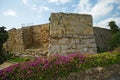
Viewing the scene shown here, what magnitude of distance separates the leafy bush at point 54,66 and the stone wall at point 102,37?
1821 cm

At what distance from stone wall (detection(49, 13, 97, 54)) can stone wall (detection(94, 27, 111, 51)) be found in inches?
690

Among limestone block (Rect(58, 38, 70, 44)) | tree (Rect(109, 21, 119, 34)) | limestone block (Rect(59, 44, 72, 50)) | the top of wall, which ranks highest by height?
tree (Rect(109, 21, 119, 34))

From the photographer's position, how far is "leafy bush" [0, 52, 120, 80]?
21.5 feet

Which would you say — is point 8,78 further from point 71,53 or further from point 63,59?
point 71,53

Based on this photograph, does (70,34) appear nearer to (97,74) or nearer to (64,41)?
(64,41)

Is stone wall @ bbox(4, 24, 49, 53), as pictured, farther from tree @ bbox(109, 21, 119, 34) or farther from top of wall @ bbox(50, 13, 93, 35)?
tree @ bbox(109, 21, 119, 34)

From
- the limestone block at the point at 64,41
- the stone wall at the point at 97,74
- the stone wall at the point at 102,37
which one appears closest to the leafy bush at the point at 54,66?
the stone wall at the point at 97,74

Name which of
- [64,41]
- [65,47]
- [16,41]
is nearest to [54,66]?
[65,47]

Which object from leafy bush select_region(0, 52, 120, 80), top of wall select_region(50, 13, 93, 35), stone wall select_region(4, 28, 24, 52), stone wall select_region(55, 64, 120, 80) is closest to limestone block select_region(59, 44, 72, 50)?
leafy bush select_region(0, 52, 120, 80)

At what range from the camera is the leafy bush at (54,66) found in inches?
258

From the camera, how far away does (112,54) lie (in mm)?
7430

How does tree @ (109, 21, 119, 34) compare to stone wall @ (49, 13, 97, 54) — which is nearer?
stone wall @ (49, 13, 97, 54)

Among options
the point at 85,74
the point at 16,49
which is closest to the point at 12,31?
the point at 16,49

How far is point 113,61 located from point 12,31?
15451 millimetres
